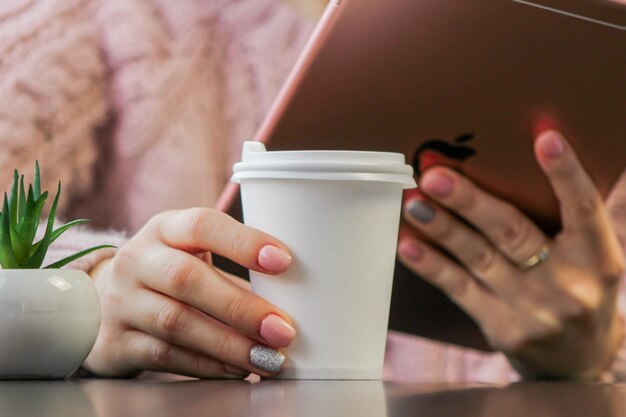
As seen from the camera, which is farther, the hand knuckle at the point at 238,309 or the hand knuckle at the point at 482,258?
the hand knuckle at the point at 482,258

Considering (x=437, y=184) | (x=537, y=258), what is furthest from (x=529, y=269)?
(x=437, y=184)

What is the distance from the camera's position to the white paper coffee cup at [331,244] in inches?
26.4

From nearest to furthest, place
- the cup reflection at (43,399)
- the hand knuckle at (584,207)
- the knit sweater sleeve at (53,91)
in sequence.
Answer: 1. the cup reflection at (43,399)
2. the hand knuckle at (584,207)
3. the knit sweater sleeve at (53,91)

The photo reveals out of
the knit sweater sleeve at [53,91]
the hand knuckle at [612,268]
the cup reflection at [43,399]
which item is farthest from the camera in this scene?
the knit sweater sleeve at [53,91]

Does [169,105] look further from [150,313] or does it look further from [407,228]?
[150,313]

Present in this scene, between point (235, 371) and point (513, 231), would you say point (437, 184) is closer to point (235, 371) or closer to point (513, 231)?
point (513, 231)

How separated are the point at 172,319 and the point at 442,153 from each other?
0.35 m

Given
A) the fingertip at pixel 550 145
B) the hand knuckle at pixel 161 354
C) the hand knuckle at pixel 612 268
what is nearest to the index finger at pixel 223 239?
the hand knuckle at pixel 161 354

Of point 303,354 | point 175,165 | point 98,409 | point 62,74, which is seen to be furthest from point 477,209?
point 62,74

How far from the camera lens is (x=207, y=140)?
5.86 ft

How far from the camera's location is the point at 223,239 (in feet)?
2.38

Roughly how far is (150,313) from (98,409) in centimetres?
38

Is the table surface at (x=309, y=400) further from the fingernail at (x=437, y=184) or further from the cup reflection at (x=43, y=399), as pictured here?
the fingernail at (x=437, y=184)

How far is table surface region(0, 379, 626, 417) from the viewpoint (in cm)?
42
